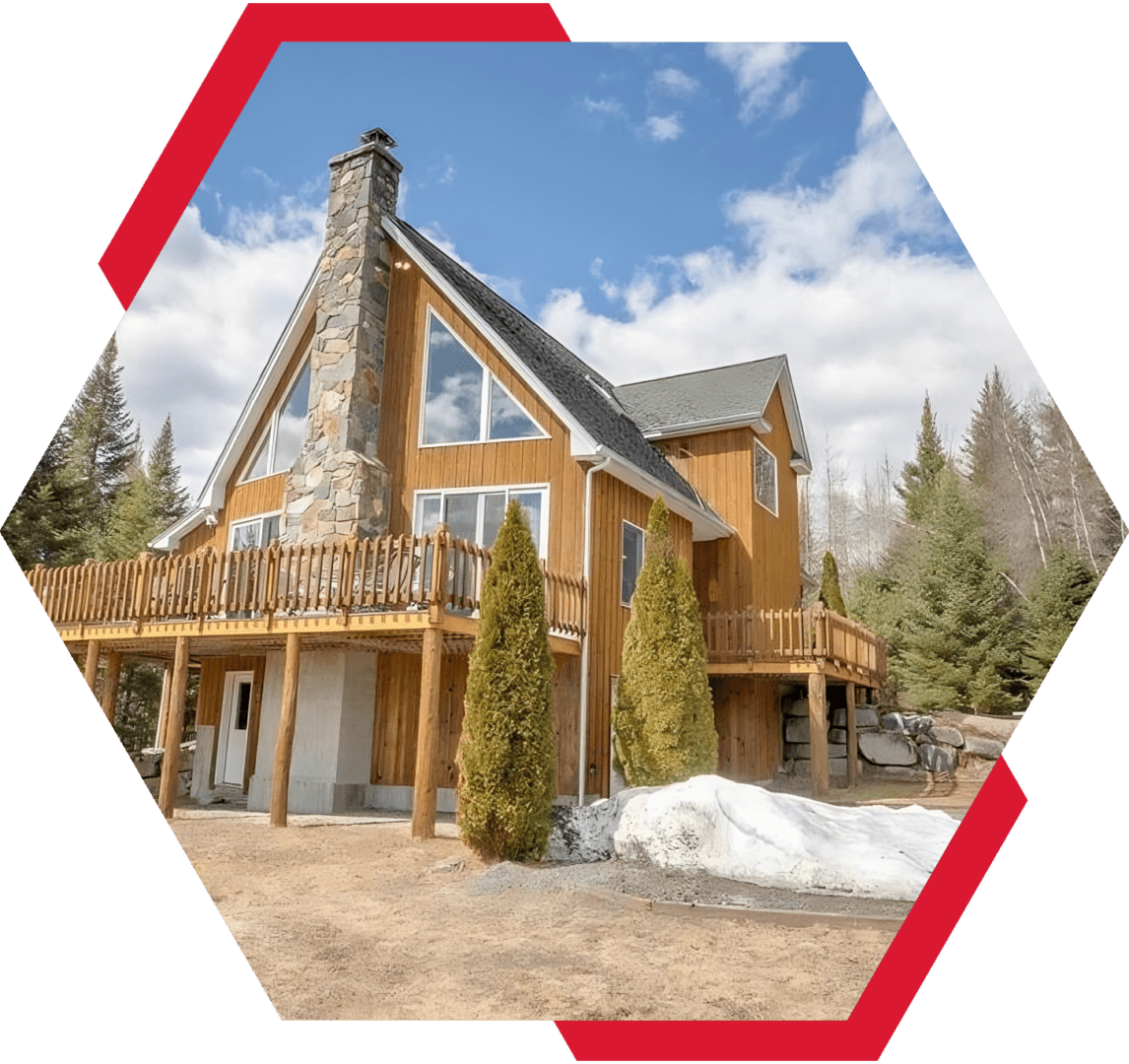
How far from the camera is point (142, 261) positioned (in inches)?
194

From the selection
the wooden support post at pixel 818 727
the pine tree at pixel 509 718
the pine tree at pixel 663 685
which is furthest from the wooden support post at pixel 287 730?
the wooden support post at pixel 818 727

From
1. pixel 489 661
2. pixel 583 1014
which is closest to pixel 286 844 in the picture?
pixel 489 661

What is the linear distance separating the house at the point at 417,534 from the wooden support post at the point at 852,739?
0.58 meters

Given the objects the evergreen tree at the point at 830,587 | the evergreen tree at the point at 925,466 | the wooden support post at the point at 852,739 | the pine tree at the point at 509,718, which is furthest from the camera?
the pine tree at the point at 509,718

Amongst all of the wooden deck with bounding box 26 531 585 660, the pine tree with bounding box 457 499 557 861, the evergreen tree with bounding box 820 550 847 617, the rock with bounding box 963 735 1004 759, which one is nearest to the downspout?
the wooden deck with bounding box 26 531 585 660

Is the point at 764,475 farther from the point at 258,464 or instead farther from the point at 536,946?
the point at 536,946

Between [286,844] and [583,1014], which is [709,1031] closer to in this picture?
[583,1014]

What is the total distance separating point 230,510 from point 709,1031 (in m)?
10.6

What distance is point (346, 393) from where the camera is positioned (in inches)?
444

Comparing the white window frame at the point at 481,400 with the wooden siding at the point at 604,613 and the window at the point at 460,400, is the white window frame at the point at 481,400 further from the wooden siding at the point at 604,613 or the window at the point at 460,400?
the wooden siding at the point at 604,613

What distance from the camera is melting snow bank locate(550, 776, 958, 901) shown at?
4.20 meters

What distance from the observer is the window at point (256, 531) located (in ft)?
40.2

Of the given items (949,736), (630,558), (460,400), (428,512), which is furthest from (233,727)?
(949,736)

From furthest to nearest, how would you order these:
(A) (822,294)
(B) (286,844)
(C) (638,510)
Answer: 1. (C) (638,510)
2. (B) (286,844)
3. (A) (822,294)
